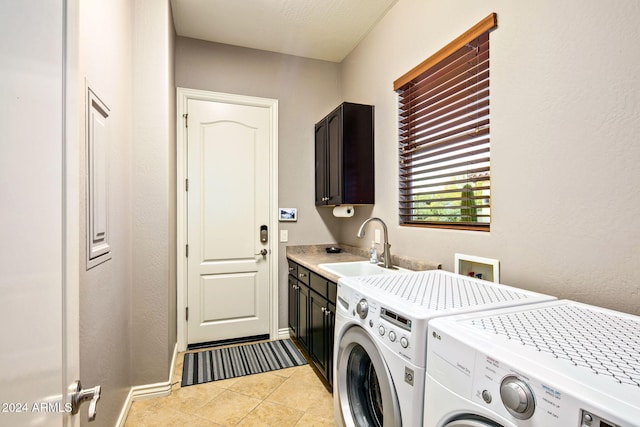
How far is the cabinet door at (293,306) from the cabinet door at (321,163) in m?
0.82

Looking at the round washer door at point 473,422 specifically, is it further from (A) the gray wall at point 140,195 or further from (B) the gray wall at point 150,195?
(B) the gray wall at point 150,195

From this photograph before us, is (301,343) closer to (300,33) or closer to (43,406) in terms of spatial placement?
(43,406)

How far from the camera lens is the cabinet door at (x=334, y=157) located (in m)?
2.59

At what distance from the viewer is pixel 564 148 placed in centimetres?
123

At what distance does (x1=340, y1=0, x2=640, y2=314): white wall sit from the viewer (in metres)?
1.05

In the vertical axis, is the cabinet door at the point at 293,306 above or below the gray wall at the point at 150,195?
below

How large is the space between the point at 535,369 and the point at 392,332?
19.3 inches

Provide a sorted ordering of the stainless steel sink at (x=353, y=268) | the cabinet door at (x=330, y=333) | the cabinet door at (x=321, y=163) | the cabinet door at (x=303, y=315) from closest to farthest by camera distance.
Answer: the cabinet door at (x=330, y=333) → the stainless steel sink at (x=353, y=268) → the cabinet door at (x=303, y=315) → the cabinet door at (x=321, y=163)

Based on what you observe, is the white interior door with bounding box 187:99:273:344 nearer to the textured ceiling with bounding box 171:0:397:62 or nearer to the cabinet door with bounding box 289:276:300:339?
the cabinet door with bounding box 289:276:300:339

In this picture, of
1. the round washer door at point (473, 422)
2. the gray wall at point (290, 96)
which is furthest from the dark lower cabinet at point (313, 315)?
the round washer door at point (473, 422)

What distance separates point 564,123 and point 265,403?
2.22 metres

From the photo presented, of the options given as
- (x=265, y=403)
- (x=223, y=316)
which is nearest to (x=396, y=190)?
(x=265, y=403)

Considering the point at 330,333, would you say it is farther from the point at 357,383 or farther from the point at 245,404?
the point at 245,404

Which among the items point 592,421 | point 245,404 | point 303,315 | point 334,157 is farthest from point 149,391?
point 592,421
